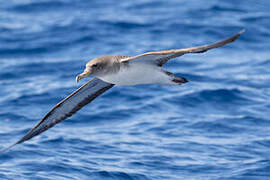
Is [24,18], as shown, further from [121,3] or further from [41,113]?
[41,113]

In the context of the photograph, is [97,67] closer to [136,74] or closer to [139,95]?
[136,74]

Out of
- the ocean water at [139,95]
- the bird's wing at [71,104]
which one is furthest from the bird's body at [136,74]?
the ocean water at [139,95]

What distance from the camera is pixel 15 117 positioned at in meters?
11.5

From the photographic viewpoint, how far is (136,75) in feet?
25.6

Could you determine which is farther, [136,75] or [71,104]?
[71,104]

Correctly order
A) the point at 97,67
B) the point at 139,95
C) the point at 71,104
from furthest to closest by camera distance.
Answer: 1. the point at 139,95
2. the point at 71,104
3. the point at 97,67

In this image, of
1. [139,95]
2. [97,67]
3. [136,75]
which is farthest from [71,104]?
[139,95]

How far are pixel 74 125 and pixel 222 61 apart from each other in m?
5.27

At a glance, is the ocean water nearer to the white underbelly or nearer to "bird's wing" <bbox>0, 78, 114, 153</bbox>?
"bird's wing" <bbox>0, 78, 114, 153</bbox>

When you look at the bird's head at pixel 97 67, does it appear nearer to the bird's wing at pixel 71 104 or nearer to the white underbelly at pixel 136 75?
the white underbelly at pixel 136 75

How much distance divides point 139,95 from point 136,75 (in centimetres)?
489

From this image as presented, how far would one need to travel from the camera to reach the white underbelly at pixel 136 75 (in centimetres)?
776

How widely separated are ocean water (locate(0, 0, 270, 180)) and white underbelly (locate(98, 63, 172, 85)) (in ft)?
6.49

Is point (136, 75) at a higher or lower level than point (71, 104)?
higher
